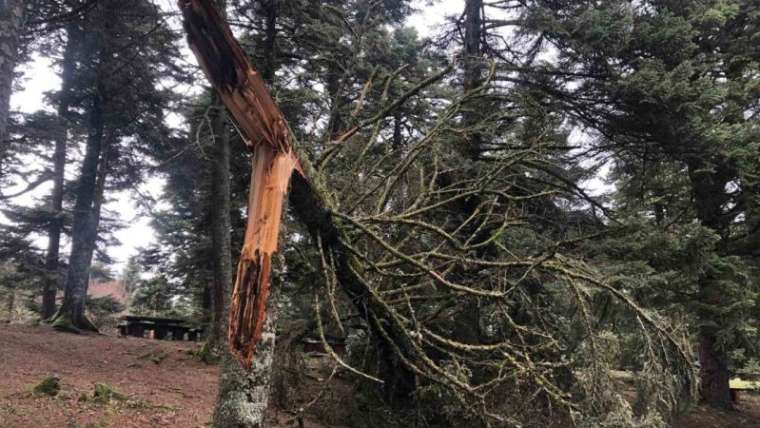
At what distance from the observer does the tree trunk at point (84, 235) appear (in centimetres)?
1248

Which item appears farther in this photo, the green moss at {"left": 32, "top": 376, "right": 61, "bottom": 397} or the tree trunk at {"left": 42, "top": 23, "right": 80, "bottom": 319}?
the tree trunk at {"left": 42, "top": 23, "right": 80, "bottom": 319}

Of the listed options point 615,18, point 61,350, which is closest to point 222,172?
point 61,350

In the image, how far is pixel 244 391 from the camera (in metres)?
3.13

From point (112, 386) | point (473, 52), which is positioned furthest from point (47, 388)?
point (473, 52)

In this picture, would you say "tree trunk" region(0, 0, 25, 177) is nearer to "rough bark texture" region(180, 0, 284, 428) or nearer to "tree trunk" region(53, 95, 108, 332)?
"rough bark texture" region(180, 0, 284, 428)

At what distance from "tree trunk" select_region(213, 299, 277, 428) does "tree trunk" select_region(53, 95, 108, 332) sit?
37.6 feet

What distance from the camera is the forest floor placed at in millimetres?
5562

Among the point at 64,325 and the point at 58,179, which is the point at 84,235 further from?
the point at 58,179

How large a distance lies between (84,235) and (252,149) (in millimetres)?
11990

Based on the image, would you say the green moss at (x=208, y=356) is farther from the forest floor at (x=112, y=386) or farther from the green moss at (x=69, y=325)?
the green moss at (x=69, y=325)

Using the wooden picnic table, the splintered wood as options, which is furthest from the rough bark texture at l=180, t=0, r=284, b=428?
the wooden picnic table

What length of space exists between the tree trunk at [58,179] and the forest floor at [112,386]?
343cm

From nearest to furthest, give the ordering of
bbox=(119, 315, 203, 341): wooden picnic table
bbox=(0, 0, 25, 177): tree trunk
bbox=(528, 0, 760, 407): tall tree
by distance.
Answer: bbox=(0, 0, 25, 177): tree trunk → bbox=(528, 0, 760, 407): tall tree → bbox=(119, 315, 203, 341): wooden picnic table

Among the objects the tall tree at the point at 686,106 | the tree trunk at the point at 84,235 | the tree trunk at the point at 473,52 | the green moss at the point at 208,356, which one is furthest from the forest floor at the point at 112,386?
the tree trunk at the point at 473,52
